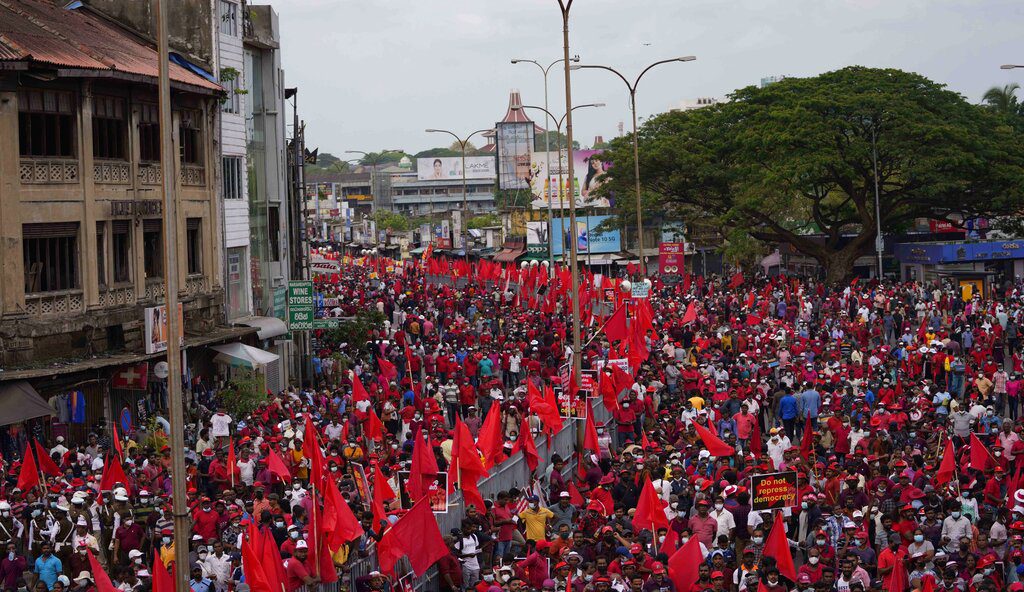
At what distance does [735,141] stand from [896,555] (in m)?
44.5

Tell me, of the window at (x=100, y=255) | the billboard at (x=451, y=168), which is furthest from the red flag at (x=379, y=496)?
the billboard at (x=451, y=168)

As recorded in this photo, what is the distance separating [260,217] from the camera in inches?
1487

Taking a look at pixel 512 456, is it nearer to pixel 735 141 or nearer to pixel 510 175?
pixel 735 141

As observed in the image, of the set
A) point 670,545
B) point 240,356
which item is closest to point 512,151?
point 240,356

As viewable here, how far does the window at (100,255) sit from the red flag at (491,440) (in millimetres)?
11295

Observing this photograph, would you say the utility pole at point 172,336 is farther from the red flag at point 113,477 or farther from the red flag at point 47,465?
the red flag at point 47,465

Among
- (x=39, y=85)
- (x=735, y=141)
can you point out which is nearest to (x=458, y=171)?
(x=735, y=141)

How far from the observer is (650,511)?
16422mm

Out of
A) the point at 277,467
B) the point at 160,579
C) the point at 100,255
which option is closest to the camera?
the point at 160,579

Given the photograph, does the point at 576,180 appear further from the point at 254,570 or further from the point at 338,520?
the point at 254,570

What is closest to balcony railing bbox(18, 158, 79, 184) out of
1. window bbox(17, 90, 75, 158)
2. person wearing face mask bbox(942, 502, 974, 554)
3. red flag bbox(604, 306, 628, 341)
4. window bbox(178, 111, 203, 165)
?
window bbox(17, 90, 75, 158)

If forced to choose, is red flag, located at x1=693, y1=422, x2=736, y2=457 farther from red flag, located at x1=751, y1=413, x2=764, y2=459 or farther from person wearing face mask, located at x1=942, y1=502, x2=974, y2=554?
person wearing face mask, located at x1=942, y1=502, x2=974, y2=554

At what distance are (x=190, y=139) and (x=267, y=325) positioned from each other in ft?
17.3

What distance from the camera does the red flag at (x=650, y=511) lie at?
16.4m
